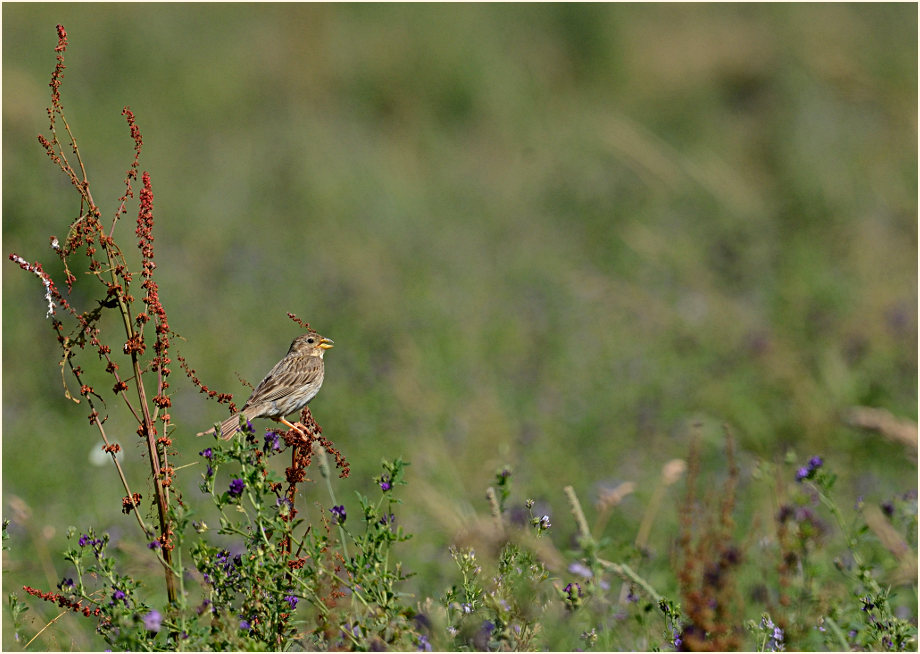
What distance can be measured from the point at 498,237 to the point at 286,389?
636 cm

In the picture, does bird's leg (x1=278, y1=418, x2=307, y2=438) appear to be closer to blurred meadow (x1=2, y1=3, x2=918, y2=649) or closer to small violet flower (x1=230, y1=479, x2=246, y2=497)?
small violet flower (x1=230, y1=479, x2=246, y2=497)

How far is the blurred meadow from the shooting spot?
4.80 meters

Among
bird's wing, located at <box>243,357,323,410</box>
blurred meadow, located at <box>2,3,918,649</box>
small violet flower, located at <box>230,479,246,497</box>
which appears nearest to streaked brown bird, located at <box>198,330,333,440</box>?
bird's wing, located at <box>243,357,323,410</box>

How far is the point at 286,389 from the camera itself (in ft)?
5.75

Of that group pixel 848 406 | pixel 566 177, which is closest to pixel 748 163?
pixel 566 177

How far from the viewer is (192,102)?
34.5 ft

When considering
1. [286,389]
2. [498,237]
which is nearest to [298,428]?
[286,389]

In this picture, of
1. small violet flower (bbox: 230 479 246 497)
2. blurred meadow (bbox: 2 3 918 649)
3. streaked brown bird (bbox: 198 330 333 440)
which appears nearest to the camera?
streaked brown bird (bbox: 198 330 333 440)

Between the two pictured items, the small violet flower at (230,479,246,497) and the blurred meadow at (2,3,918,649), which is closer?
the small violet flower at (230,479,246,497)

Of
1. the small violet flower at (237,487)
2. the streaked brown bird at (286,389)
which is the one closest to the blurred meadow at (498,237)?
the small violet flower at (237,487)

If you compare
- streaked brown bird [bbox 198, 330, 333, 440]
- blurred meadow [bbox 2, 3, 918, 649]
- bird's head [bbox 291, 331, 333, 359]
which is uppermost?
bird's head [bbox 291, 331, 333, 359]

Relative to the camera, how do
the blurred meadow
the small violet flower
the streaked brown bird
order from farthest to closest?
1. the blurred meadow
2. the small violet flower
3. the streaked brown bird

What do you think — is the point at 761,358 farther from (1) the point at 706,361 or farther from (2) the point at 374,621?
(2) the point at 374,621

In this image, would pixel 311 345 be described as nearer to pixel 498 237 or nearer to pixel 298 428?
pixel 298 428
